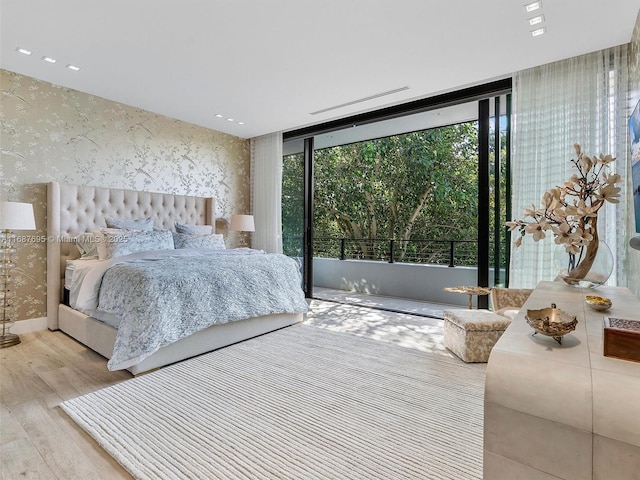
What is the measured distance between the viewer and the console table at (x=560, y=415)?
62 cm

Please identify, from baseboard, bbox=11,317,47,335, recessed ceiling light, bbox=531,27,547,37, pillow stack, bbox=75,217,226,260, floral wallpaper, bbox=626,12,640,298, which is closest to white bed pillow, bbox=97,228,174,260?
pillow stack, bbox=75,217,226,260

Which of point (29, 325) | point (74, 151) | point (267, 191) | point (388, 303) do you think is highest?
point (74, 151)

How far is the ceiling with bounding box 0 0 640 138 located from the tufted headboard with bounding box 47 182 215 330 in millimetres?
1192

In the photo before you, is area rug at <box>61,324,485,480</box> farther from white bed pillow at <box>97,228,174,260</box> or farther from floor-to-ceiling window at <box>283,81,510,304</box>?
floor-to-ceiling window at <box>283,81,510,304</box>

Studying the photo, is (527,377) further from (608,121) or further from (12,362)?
(12,362)

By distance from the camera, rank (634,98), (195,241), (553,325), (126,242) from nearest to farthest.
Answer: (553,325) → (634,98) → (126,242) → (195,241)

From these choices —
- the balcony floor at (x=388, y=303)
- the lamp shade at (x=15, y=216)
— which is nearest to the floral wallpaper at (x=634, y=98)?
the balcony floor at (x=388, y=303)

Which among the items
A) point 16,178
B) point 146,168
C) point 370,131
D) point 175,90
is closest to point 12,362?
point 16,178

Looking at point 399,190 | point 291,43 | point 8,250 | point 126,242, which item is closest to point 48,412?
point 126,242

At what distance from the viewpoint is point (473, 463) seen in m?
1.53

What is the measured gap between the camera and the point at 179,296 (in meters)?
2.62

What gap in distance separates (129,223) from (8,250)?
1.10 m

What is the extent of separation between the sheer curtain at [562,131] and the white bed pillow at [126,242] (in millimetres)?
3842

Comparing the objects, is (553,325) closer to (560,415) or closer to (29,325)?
(560,415)
